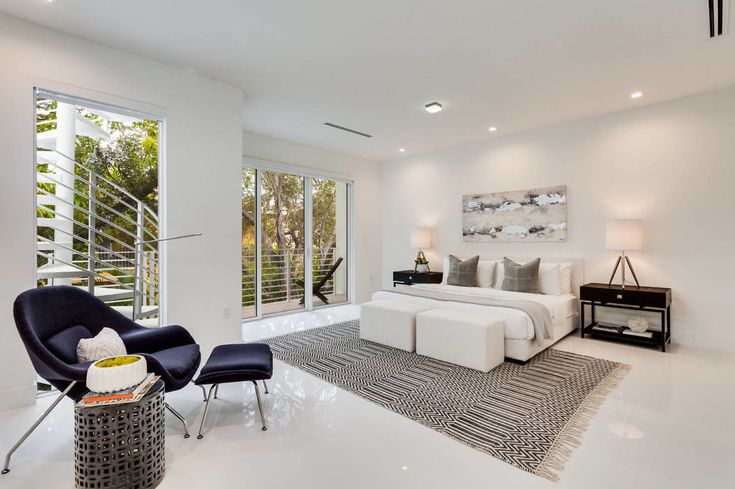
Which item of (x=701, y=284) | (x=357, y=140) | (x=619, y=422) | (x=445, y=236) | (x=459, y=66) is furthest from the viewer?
(x=445, y=236)

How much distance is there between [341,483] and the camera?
1839 mm

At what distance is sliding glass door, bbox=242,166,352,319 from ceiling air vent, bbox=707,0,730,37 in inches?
193

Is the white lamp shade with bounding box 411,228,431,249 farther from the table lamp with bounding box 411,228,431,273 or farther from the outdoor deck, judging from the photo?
the outdoor deck

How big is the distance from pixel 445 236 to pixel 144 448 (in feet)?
16.9

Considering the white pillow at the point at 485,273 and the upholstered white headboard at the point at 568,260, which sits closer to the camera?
the upholstered white headboard at the point at 568,260

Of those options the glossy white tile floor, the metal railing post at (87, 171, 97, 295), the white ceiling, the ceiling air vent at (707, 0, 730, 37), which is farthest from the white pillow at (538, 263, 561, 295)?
the metal railing post at (87, 171, 97, 295)

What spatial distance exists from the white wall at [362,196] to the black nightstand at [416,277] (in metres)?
0.78

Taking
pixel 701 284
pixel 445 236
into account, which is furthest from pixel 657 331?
pixel 445 236

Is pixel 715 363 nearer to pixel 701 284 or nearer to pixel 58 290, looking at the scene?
pixel 701 284

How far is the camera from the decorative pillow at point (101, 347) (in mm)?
2295

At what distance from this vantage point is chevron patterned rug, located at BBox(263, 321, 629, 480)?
2.19 m

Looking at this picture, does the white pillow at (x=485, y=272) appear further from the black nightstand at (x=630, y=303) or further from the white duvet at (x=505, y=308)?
the black nightstand at (x=630, y=303)

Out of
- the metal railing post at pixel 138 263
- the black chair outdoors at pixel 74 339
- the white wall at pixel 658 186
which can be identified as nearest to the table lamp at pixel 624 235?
the white wall at pixel 658 186

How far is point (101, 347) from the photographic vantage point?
7.75 feet
